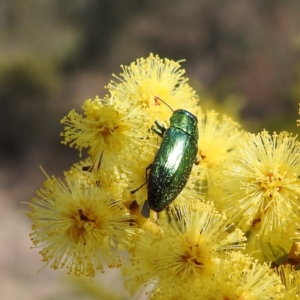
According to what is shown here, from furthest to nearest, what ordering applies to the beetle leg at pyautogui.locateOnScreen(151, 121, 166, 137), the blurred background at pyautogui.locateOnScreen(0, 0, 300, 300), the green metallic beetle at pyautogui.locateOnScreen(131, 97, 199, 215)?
the blurred background at pyautogui.locateOnScreen(0, 0, 300, 300)
the beetle leg at pyautogui.locateOnScreen(151, 121, 166, 137)
the green metallic beetle at pyautogui.locateOnScreen(131, 97, 199, 215)

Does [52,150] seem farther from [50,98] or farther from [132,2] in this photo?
[132,2]

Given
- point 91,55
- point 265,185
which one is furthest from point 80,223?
point 91,55

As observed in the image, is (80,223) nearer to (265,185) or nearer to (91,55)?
(265,185)

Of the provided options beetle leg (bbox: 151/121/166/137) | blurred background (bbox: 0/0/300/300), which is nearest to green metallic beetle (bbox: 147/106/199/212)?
beetle leg (bbox: 151/121/166/137)

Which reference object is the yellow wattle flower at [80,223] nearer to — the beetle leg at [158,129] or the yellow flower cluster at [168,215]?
the yellow flower cluster at [168,215]

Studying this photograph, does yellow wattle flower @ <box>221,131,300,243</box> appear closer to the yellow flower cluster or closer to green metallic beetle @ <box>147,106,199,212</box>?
the yellow flower cluster

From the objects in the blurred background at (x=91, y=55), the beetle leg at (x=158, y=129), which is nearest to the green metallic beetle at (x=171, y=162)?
the beetle leg at (x=158, y=129)

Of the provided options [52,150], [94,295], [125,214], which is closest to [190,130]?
[125,214]
